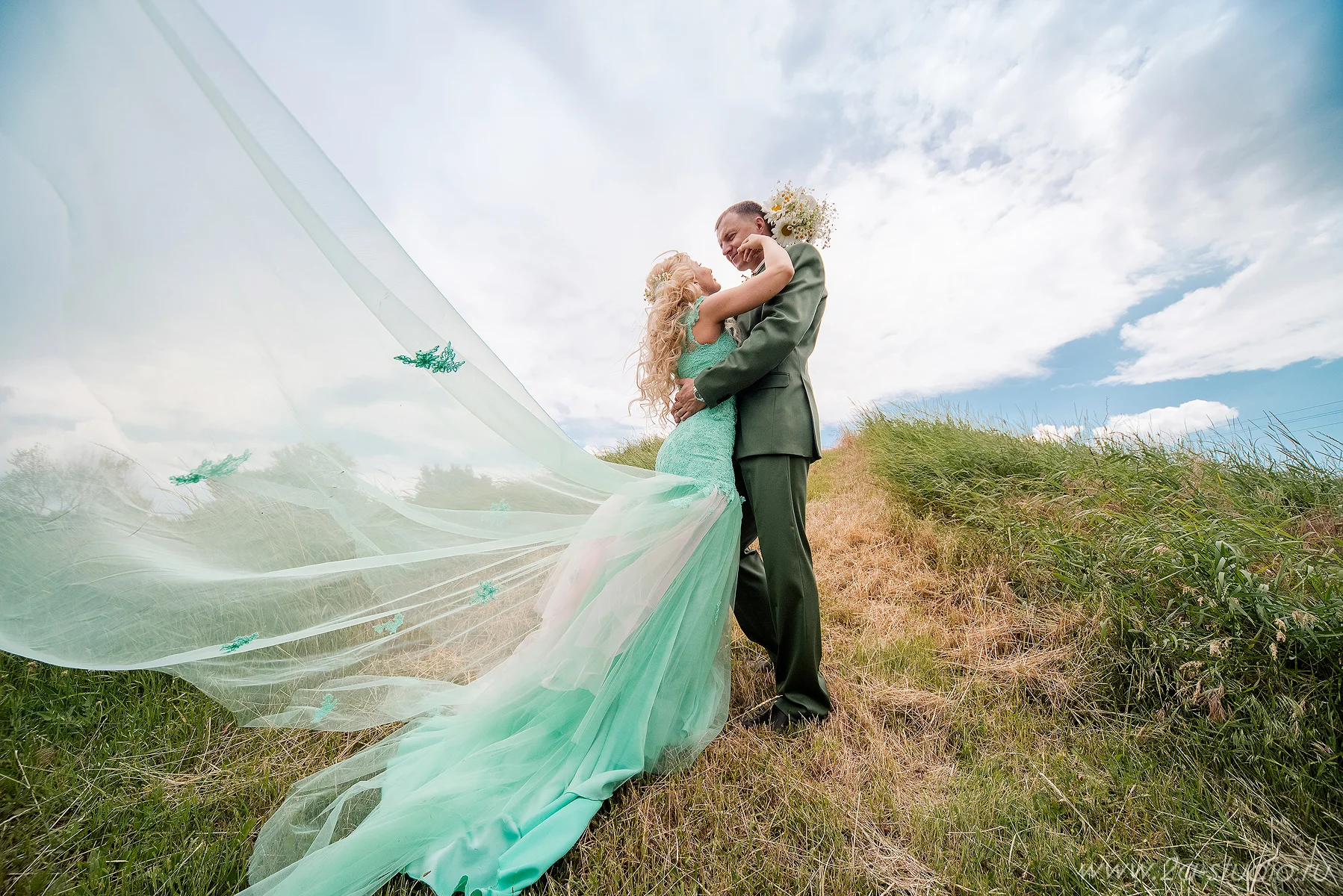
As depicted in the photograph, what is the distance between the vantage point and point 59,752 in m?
2.50

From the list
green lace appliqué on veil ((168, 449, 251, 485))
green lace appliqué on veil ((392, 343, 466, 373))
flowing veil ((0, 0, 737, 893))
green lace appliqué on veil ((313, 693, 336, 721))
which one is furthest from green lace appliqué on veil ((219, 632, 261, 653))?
green lace appliqué on veil ((392, 343, 466, 373))

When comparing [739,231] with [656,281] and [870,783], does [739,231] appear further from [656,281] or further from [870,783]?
[870,783]

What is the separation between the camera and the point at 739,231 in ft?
9.34

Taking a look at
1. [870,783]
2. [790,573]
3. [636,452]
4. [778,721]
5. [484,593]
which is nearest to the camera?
[870,783]

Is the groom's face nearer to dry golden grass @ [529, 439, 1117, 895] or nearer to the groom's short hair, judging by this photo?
the groom's short hair

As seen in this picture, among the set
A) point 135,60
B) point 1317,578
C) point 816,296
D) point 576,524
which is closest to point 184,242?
point 135,60

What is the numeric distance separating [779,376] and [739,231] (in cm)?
86

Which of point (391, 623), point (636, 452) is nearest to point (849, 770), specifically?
point (391, 623)

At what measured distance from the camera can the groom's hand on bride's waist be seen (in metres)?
2.60

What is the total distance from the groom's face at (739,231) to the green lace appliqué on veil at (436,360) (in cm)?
151

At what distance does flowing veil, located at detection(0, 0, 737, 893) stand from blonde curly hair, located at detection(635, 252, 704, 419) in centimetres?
52

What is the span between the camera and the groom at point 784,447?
7.83 feet

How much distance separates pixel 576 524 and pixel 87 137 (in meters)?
2.01

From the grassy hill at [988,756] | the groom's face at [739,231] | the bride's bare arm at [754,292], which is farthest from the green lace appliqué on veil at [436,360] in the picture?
the grassy hill at [988,756]
